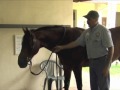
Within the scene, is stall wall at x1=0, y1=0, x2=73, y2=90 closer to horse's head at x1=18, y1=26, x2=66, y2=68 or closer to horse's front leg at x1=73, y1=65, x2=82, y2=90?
horse's head at x1=18, y1=26, x2=66, y2=68

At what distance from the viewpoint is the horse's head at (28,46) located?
11.4 ft

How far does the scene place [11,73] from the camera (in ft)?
19.1

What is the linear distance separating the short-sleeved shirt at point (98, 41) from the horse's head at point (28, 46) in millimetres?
720

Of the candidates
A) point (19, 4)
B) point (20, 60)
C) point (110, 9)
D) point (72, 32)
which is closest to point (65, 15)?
point (19, 4)

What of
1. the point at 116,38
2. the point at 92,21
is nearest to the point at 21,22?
the point at 116,38

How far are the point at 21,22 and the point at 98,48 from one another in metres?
2.83

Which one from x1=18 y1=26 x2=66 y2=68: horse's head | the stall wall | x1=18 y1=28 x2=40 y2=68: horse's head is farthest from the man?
the stall wall

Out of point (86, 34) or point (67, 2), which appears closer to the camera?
point (86, 34)

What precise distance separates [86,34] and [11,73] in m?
2.84

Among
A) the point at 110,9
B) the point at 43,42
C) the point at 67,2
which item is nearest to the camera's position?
the point at 43,42

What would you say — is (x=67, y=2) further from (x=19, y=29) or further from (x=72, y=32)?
(x=72, y=32)

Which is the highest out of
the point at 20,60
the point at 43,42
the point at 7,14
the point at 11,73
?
the point at 7,14

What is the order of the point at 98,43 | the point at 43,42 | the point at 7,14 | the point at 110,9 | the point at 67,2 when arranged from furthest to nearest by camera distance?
the point at 110,9 → the point at 67,2 → the point at 7,14 → the point at 43,42 → the point at 98,43

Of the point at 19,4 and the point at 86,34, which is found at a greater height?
the point at 19,4
